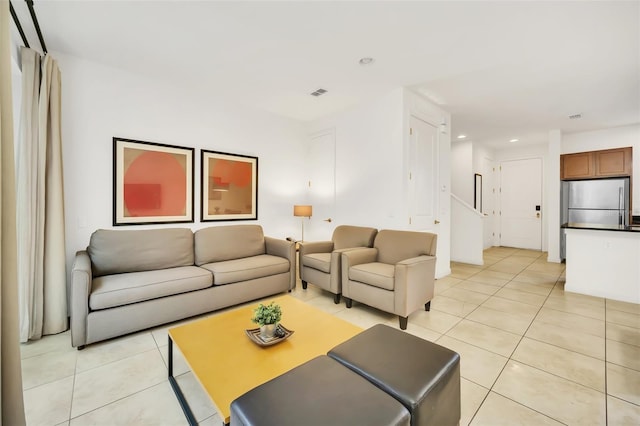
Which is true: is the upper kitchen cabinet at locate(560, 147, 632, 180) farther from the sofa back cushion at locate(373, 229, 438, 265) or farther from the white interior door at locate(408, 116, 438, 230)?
the sofa back cushion at locate(373, 229, 438, 265)

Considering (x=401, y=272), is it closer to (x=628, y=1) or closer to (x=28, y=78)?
(x=628, y=1)

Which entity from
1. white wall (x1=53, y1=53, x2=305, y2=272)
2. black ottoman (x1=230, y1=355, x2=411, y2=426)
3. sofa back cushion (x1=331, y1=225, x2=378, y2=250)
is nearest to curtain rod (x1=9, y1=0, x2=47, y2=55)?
white wall (x1=53, y1=53, x2=305, y2=272)

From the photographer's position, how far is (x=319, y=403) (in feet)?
3.40

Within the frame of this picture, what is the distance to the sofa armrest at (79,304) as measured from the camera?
2.19 metres

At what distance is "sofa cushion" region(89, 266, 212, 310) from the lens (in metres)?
2.30

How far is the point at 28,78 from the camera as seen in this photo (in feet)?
7.78

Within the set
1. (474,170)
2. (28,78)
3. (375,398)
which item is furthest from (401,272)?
(474,170)

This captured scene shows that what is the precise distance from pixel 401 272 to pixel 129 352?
8.19 feet

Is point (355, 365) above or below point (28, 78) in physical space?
below

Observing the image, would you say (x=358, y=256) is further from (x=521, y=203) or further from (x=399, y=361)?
(x=521, y=203)

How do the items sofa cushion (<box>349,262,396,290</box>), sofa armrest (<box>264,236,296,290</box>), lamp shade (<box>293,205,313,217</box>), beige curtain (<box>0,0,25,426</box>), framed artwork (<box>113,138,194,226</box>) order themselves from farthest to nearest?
lamp shade (<box>293,205,313,217</box>) < sofa armrest (<box>264,236,296,290</box>) < framed artwork (<box>113,138,194,226</box>) < sofa cushion (<box>349,262,396,290</box>) < beige curtain (<box>0,0,25,426</box>)

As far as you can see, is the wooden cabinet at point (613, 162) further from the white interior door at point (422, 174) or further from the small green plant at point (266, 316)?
the small green plant at point (266, 316)

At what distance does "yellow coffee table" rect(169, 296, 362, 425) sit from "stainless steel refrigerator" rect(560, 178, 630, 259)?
19.3 ft

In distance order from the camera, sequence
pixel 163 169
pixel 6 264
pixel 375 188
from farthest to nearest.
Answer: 1. pixel 375 188
2. pixel 163 169
3. pixel 6 264
